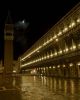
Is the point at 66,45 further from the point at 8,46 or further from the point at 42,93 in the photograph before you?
the point at 8,46

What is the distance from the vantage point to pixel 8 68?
140375 millimetres

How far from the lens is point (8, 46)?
151 metres

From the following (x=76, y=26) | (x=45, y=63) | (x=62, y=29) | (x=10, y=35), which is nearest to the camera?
(x=76, y=26)

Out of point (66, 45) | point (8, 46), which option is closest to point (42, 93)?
point (66, 45)

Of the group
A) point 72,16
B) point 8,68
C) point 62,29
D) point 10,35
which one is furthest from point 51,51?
point 10,35

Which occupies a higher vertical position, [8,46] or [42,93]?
[8,46]

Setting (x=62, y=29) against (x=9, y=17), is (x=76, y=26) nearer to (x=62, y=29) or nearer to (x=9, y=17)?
(x=62, y=29)

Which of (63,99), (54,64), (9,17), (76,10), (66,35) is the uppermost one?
(9,17)

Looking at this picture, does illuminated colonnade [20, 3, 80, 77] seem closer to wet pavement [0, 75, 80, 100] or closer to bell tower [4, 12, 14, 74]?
bell tower [4, 12, 14, 74]

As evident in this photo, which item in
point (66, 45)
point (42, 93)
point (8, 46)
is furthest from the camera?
point (8, 46)

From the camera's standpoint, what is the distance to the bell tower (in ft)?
462

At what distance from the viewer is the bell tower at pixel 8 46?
141m

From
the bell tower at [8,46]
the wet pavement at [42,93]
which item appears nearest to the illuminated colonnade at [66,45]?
the bell tower at [8,46]

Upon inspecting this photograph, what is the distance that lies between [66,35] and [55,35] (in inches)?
645
